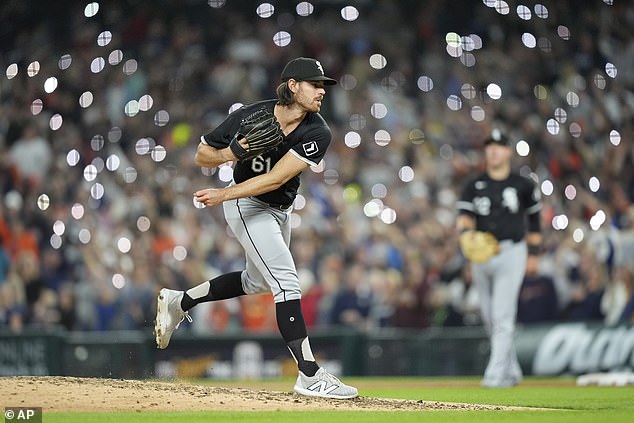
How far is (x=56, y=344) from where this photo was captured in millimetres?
12477

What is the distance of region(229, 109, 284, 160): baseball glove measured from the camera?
6.14 metres

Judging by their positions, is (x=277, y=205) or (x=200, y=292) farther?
(x=200, y=292)

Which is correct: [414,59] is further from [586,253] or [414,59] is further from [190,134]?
[586,253]

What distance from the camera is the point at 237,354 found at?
12406mm

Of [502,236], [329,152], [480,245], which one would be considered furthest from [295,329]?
[329,152]

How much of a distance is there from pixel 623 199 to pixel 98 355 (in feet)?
20.6

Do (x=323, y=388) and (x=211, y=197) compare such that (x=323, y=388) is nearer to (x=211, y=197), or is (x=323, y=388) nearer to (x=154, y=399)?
(x=154, y=399)

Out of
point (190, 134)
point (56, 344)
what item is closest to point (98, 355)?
point (56, 344)

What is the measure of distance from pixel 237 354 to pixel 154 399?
628 cm

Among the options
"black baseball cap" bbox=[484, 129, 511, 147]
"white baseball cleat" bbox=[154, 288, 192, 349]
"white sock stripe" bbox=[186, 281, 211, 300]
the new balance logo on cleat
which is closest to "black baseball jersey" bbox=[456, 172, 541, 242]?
"black baseball cap" bbox=[484, 129, 511, 147]

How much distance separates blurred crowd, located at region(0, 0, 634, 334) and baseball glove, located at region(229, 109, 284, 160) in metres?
6.10

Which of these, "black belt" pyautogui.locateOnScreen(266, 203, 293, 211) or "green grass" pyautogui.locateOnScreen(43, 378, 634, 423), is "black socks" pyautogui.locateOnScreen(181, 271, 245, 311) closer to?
"black belt" pyautogui.locateOnScreen(266, 203, 293, 211)

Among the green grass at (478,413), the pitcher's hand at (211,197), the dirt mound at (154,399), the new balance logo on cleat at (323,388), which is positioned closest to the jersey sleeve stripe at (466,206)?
the green grass at (478,413)

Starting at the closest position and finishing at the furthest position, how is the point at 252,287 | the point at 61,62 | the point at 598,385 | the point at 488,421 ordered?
the point at 488,421 < the point at 252,287 < the point at 598,385 < the point at 61,62
